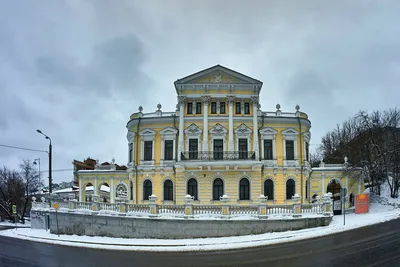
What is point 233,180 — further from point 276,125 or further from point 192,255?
point 192,255

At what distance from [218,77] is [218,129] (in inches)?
206

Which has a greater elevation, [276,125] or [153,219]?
[276,125]

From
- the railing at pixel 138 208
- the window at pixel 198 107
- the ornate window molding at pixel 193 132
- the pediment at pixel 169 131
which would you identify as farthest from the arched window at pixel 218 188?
the railing at pixel 138 208

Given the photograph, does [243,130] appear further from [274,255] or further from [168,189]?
[274,255]

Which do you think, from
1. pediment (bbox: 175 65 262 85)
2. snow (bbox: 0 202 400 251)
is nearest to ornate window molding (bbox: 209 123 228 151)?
pediment (bbox: 175 65 262 85)

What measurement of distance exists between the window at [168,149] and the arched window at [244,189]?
7.52 m

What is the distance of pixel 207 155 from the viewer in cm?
3359

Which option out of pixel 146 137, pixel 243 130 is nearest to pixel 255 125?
pixel 243 130

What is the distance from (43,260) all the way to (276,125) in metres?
25.1

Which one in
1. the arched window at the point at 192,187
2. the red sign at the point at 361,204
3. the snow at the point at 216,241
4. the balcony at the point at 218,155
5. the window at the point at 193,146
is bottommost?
the snow at the point at 216,241

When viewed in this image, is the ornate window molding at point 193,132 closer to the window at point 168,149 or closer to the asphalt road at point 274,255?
Answer: the window at point 168,149

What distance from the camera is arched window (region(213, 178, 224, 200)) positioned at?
33.3 metres

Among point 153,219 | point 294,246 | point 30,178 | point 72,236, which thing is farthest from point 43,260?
point 30,178

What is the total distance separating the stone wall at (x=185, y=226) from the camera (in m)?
20.9
